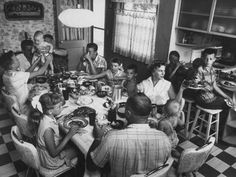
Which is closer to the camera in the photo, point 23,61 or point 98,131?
point 98,131

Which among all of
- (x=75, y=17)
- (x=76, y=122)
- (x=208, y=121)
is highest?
(x=75, y=17)

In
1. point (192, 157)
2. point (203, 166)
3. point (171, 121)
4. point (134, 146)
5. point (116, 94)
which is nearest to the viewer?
point (134, 146)

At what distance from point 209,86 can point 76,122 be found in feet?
6.76

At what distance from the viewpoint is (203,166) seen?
9.22 feet

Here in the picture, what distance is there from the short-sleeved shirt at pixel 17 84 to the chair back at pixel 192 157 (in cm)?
207

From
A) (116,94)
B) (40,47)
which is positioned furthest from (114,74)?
(40,47)

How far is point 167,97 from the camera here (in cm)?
286

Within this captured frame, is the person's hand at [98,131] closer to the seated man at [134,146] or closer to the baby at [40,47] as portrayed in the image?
the seated man at [134,146]

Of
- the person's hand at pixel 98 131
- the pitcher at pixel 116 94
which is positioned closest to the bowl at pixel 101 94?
the pitcher at pixel 116 94

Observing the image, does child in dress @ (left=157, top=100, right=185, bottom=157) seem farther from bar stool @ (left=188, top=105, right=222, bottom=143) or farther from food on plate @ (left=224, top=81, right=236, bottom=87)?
food on plate @ (left=224, top=81, right=236, bottom=87)

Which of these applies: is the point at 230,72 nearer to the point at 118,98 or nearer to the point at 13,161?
the point at 118,98

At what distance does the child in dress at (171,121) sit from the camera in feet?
6.89

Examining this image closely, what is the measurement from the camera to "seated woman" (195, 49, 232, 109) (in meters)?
3.07

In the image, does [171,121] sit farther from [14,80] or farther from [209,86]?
Result: [14,80]
